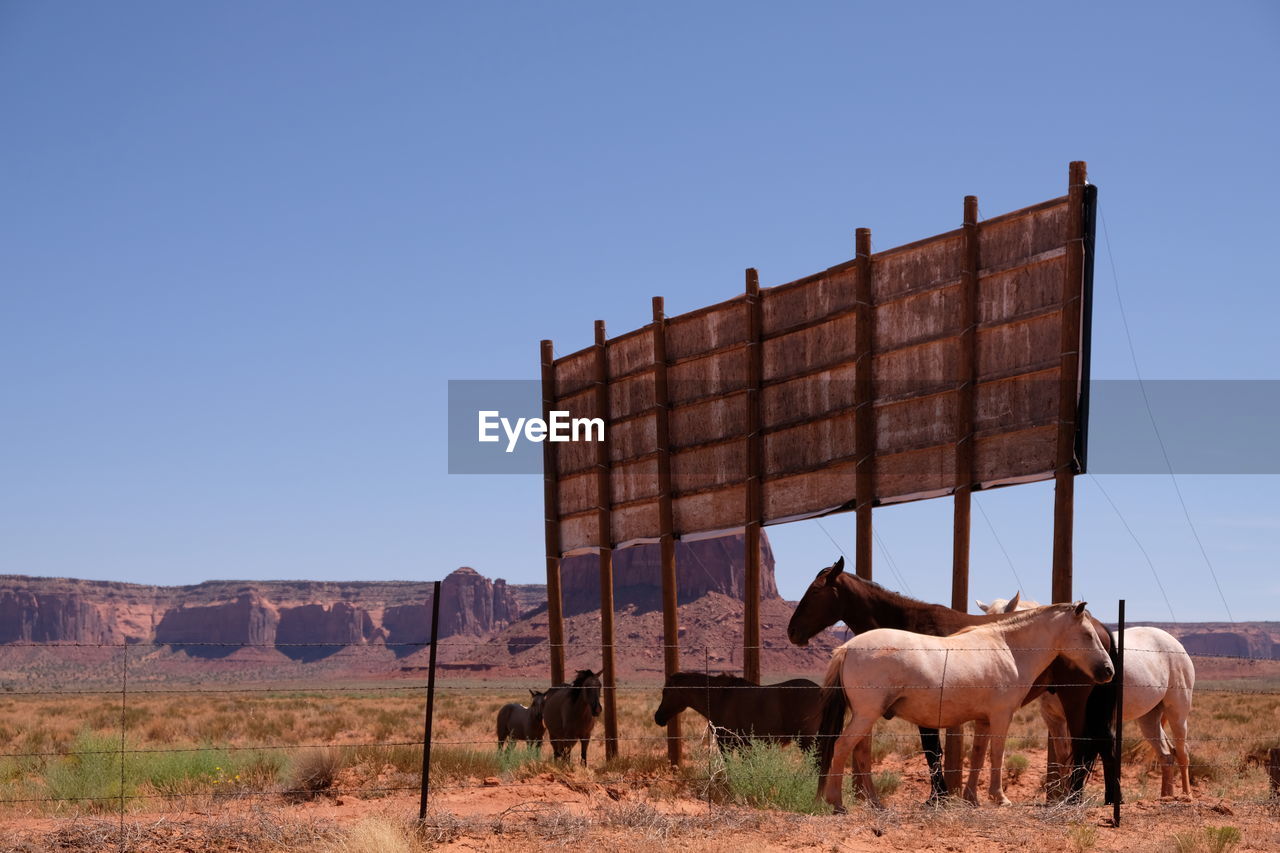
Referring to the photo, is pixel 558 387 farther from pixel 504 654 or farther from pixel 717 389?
pixel 504 654

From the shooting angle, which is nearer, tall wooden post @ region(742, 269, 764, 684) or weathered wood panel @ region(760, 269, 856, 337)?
weathered wood panel @ region(760, 269, 856, 337)

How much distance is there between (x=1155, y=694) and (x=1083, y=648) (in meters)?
2.68

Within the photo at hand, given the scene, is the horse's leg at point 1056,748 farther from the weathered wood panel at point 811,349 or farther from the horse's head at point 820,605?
the weathered wood panel at point 811,349

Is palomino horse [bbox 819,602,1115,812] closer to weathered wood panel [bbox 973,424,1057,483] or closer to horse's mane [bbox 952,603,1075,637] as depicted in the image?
horse's mane [bbox 952,603,1075,637]

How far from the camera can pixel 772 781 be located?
37.7 feet

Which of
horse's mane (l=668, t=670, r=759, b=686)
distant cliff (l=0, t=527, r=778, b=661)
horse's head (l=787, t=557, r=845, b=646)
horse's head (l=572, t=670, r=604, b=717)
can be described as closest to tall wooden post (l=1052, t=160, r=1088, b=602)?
horse's head (l=787, t=557, r=845, b=646)

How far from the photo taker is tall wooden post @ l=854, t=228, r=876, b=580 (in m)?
13.8

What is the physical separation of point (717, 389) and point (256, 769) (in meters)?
A: 7.22

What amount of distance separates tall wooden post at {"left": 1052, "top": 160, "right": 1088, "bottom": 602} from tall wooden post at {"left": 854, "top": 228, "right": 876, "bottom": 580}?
2381 mm

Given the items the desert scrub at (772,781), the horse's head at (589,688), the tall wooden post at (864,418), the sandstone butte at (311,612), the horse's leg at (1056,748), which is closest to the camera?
the desert scrub at (772,781)

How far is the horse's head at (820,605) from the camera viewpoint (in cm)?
1258

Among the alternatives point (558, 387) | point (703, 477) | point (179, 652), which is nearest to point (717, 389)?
point (703, 477)

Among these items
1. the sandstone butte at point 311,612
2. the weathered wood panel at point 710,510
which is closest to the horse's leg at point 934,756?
the weathered wood panel at point 710,510

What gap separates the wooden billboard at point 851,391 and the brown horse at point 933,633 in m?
0.76
